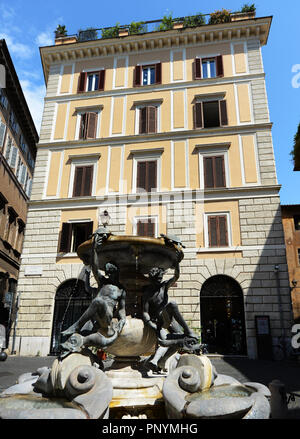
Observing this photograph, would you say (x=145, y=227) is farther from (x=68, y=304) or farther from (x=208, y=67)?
(x=208, y=67)

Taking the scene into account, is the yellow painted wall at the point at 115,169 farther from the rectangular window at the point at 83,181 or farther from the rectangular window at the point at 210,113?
the rectangular window at the point at 210,113

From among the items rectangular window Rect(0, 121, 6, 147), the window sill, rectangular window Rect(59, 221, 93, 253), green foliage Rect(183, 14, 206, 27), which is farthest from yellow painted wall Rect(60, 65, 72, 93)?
the window sill

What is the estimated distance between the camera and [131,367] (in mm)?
4758

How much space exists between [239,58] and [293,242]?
1719cm

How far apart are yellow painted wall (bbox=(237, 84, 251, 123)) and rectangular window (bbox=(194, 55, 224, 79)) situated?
1.45 metres

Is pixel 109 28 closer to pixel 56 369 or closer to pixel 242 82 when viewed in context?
pixel 242 82

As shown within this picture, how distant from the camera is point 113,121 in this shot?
1814 centimetres

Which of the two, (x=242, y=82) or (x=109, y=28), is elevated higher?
(x=109, y=28)

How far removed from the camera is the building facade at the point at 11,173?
66.6 feet

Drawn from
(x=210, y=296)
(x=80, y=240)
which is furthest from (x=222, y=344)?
(x=80, y=240)

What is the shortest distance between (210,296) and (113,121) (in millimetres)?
10621

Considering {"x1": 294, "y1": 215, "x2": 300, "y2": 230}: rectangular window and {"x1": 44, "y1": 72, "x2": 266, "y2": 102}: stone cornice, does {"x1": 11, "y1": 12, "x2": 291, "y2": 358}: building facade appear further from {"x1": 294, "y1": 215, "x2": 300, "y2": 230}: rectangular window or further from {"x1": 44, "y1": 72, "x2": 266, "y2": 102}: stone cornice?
{"x1": 294, "y1": 215, "x2": 300, "y2": 230}: rectangular window

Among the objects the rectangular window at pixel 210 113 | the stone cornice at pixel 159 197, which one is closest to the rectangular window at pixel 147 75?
the rectangular window at pixel 210 113
